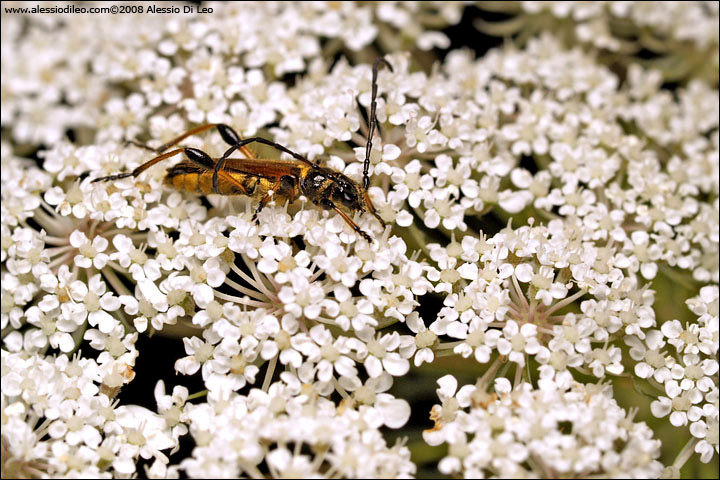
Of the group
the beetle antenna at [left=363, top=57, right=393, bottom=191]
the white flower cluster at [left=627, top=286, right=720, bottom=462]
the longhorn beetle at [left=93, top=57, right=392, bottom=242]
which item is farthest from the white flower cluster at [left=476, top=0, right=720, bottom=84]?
the white flower cluster at [left=627, top=286, right=720, bottom=462]

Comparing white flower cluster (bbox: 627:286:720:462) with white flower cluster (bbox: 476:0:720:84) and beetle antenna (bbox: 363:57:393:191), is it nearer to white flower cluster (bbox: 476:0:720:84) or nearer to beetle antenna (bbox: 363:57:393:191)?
beetle antenna (bbox: 363:57:393:191)

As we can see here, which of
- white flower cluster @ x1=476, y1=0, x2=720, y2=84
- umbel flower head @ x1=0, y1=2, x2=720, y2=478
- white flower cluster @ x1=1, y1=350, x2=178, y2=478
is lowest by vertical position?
white flower cluster @ x1=1, y1=350, x2=178, y2=478

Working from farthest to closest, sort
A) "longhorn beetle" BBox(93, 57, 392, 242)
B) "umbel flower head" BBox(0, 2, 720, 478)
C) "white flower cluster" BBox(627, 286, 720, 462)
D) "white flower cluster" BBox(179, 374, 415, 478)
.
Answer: "longhorn beetle" BBox(93, 57, 392, 242) < "white flower cluster" BBox(627, 286, 720, 462) < "umbel flower head" BBox(0, 2, 720, 478) < "white flower cluster" BBox(179, 374, 415, 478)

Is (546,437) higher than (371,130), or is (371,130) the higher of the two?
(371,130)

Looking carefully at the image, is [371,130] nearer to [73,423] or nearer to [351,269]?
[351,269]

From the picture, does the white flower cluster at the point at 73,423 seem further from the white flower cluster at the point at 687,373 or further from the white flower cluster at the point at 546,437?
the white flower cluster at the point at 687,373

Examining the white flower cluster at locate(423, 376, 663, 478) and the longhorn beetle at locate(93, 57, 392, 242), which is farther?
the longhorn beetle at locate(93, 57, 392, 242)

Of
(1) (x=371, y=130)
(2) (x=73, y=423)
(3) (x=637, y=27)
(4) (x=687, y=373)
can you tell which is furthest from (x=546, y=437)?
(3) (x=637, y=27)
